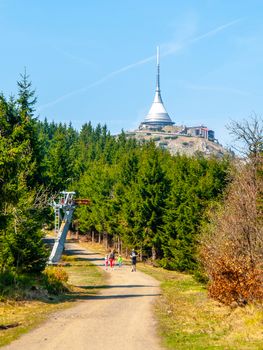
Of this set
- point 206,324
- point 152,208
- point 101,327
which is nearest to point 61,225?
point 152,208

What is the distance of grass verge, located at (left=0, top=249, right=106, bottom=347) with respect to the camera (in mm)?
18553

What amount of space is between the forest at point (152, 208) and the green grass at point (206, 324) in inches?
53.7

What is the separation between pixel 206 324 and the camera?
66.2 feet

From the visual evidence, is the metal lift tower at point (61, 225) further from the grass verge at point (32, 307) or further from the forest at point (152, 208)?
the grass verge at point (32, 307)

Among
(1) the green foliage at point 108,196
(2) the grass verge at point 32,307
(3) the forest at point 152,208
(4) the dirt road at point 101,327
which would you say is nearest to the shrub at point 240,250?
(3) the forest at point 152,208

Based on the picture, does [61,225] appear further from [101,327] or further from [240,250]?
[101,327]

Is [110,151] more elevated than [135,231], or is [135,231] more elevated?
[110,151]

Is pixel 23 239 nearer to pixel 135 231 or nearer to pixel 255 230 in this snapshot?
pixel 255 230

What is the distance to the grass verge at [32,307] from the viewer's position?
60.9ft

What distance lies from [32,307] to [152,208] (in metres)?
36.4

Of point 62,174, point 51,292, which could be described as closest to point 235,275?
point 51,292

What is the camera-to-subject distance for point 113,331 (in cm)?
1850

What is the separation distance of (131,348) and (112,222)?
54430 mm

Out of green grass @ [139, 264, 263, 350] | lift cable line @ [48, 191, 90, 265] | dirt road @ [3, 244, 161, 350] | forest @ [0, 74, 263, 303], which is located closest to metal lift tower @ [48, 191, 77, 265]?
lift cable line @ [48, 191, 90, 265]
